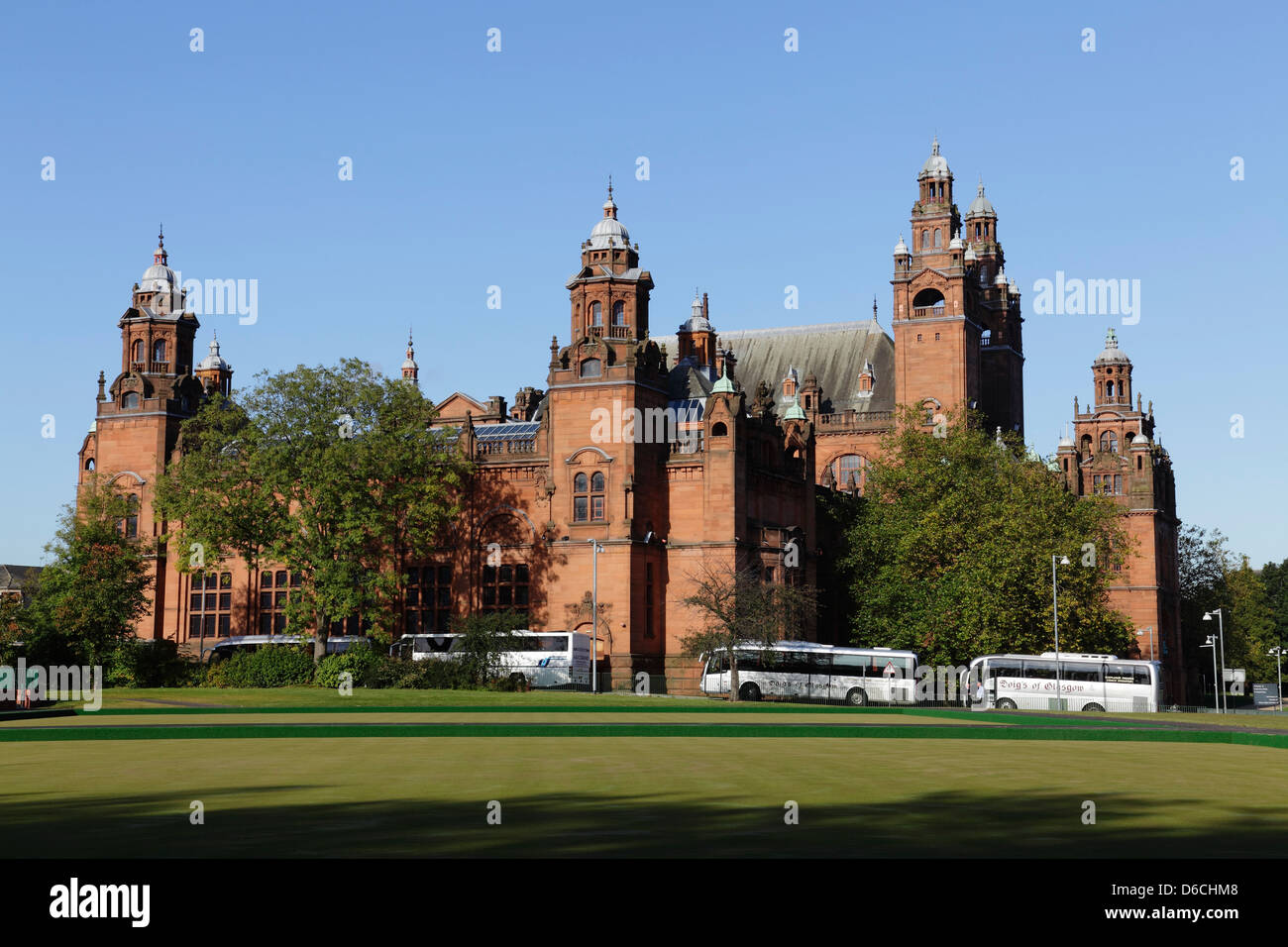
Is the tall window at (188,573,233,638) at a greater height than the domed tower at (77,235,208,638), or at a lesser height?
lesser

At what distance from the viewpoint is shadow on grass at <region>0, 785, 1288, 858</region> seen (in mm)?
13641

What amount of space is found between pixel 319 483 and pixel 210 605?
18.7m

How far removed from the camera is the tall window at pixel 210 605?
282 ft

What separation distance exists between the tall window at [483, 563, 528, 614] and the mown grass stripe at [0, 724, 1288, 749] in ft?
140

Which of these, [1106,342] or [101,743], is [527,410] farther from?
[101,743]

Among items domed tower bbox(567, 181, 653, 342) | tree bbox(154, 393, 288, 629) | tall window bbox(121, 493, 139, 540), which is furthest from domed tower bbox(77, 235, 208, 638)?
domed tower bbox(567, 181, 653, 342)

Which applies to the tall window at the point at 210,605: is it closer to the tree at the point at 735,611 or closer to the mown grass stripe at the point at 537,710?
the tree at the point at 735,611

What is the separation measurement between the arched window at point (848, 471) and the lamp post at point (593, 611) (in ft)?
A: 101

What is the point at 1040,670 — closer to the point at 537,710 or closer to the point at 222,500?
the point at 537,710

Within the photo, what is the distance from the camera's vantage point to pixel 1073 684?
73125 mm

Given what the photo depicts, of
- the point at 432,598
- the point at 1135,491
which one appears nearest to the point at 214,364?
the point at 432,598

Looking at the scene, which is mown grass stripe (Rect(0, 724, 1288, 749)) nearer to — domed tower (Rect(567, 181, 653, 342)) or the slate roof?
domed tower (Rect(567, 181, 653, 342))

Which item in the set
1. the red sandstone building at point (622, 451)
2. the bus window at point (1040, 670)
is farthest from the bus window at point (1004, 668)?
the red sandstone building at point (622, 451)
